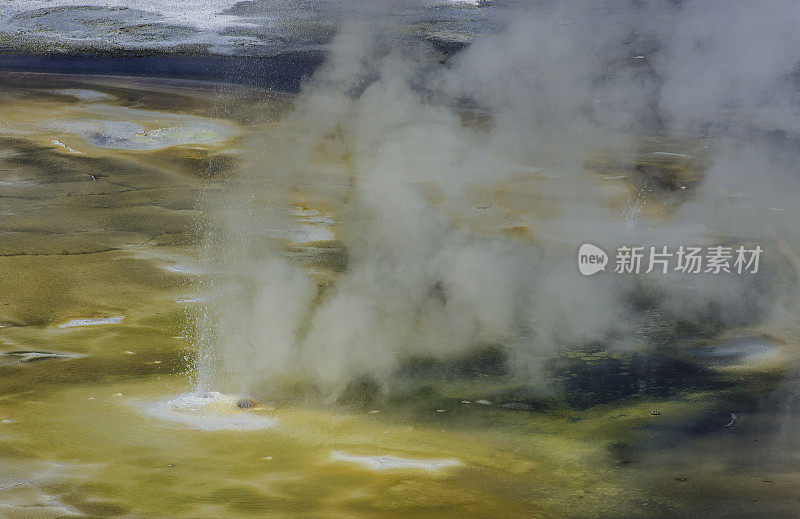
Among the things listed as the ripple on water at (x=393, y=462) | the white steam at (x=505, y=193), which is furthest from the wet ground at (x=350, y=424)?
the white steam at (x=505, y=193)

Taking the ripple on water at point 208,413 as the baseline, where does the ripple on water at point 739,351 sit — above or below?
above

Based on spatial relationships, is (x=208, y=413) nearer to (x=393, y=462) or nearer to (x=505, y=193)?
→ (x=393, y=462)

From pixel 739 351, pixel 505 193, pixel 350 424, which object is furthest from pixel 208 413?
pixel 505 193

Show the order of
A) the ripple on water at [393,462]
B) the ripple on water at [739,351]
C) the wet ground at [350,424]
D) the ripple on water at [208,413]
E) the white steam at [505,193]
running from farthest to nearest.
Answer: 1. the white steam at [505,193]
2. the ripple on water at [739,351]
3. the ripple on water at [208,413]
4. the ripple on water at [393,462]
5. the wet ground at [350,424]

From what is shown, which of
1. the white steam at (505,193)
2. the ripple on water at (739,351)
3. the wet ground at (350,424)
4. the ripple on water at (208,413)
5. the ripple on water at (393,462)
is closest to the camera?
the wet ground at (350,424)

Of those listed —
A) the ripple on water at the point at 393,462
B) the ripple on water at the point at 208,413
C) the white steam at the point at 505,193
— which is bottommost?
the ripple on water at the point at 393,462

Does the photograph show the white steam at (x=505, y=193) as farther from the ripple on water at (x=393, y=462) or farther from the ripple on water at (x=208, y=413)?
the ripple on water at (x=393, y=462)
